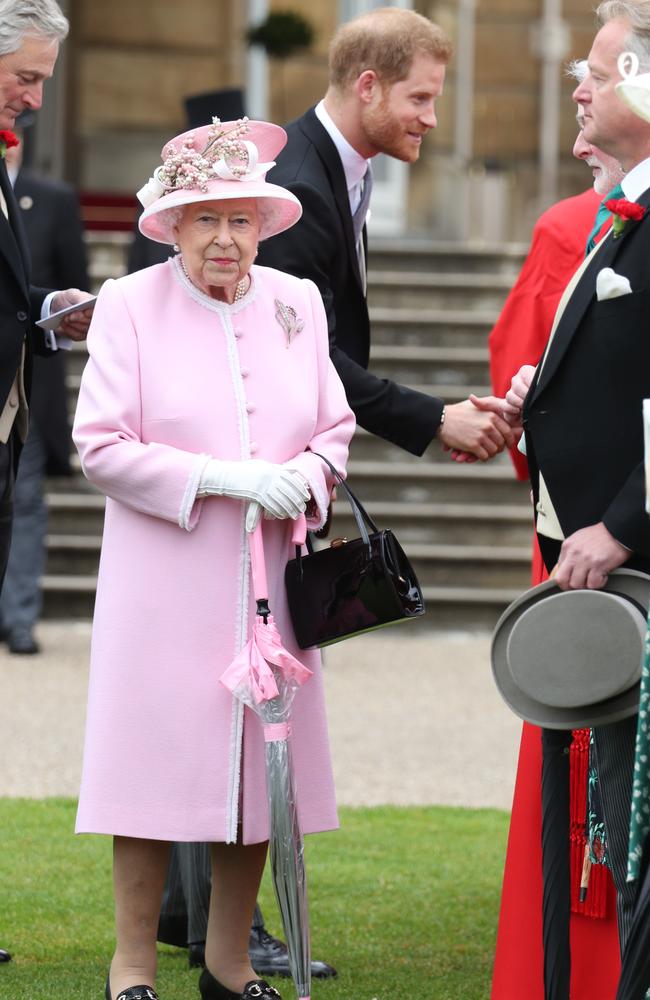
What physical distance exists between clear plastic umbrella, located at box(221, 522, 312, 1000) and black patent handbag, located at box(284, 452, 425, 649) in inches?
3.6

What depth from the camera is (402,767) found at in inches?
263

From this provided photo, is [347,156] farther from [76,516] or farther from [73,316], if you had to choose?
[76,516]

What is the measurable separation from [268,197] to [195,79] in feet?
37.0

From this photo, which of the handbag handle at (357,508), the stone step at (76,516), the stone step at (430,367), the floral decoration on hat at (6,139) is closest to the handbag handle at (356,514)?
the handbag handle at (357,508)

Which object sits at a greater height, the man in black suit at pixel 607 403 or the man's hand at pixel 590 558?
the man in black suit at pixel 607 403

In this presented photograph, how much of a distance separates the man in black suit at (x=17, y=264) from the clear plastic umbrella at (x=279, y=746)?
83 cm

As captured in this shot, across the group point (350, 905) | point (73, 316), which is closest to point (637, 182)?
point (73, 316)

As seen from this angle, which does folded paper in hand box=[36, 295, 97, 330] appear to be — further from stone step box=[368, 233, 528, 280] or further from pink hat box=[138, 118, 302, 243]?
stone step box=[368, 233, 528, 280]

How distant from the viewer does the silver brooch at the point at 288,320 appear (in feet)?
12.5

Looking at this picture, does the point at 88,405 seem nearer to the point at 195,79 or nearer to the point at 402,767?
the point at 402,767

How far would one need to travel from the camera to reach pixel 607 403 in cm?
322

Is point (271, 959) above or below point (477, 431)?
below

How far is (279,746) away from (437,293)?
27.1 feet

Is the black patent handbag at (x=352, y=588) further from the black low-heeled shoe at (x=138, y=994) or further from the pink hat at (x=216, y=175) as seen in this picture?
the black low-heeled shoe at (x=138, y=994)
